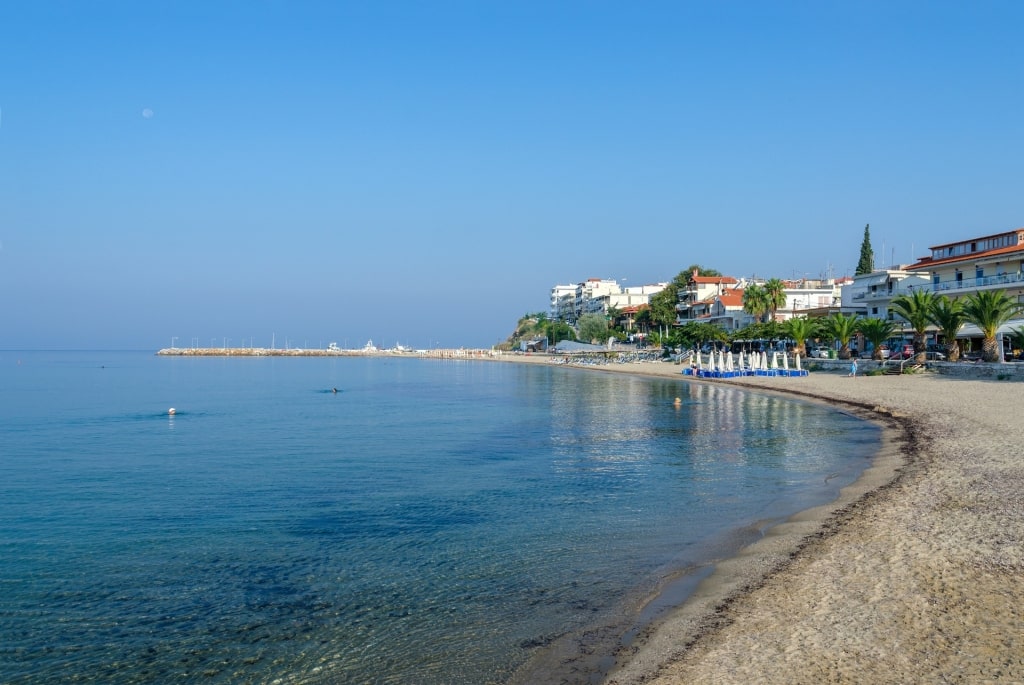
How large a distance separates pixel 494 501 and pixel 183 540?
6427mm

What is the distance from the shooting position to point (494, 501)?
16.8 metres

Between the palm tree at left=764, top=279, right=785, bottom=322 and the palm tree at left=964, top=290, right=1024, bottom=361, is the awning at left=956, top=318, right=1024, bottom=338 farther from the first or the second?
the palm tree at left=764, top=279, right=785, bottom=322

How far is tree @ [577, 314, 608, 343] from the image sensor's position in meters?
137

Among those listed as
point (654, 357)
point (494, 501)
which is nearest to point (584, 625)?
point (494, 501)

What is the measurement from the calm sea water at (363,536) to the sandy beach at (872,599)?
95cm

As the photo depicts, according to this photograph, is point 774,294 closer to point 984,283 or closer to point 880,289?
point 880,289

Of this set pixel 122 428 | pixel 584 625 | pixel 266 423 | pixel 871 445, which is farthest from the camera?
pixel 266 423

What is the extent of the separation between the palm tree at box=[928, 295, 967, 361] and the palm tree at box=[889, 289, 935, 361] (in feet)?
1.21

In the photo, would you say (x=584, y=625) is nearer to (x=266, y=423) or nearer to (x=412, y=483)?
(x=412, y=483)

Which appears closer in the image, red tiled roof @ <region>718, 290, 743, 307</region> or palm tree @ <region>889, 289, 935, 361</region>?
palm tree @ <region>889, 289, 935, 361</region>

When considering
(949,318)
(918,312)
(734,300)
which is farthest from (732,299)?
(949,318)

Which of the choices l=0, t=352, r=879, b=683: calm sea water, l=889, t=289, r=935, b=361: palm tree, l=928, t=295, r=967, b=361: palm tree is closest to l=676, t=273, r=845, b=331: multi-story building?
l=889, t=289, r=935, b=361: palm tree

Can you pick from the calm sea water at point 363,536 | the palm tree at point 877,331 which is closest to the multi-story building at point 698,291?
the palm tree at point 877,331

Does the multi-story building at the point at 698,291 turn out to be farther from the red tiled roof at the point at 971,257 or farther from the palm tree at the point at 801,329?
the red tiled roof at the point at 971,257
